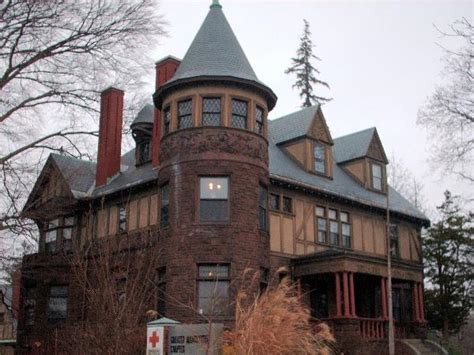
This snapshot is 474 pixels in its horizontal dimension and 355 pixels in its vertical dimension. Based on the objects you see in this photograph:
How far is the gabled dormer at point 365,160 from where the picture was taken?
31.7m

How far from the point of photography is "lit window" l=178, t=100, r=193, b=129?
2352 cm

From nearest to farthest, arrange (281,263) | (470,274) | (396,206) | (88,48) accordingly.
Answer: (88,48) → (281,263) → (396,206) → (470,274)

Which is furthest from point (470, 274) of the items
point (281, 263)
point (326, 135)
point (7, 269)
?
point (7, 269)

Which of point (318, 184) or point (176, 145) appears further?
point (318, 184)

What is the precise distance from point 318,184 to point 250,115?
5588mm

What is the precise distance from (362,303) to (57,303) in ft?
43.2

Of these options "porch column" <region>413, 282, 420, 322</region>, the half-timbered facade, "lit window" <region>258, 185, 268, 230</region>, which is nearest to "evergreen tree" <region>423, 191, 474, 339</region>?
the half-timbered facade

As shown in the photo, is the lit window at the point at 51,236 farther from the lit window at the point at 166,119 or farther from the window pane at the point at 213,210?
the window pane at the point at 213,210

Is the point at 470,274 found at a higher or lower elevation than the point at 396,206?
lower

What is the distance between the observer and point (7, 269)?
19547mm

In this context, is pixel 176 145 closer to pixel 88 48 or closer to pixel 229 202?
pixel 229 202

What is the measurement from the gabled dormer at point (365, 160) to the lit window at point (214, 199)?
35.8 feet

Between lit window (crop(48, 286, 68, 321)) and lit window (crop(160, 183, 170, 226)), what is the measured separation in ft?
23.9

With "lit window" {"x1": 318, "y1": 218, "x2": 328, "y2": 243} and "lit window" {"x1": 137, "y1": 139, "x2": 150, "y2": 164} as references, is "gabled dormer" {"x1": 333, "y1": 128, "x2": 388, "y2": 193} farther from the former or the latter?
"lit window" {"x1": 137, "y1": 139, "x2": 150, "y2": 164}
